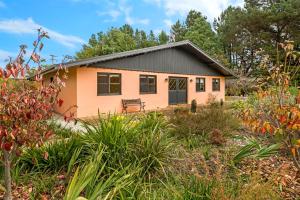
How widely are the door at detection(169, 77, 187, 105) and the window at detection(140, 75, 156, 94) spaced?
6.19 feet

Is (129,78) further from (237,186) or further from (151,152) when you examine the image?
(237,186)

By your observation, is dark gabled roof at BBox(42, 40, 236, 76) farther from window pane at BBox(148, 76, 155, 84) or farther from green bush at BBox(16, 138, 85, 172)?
green bush at BBox(16, 138, 85, 172)

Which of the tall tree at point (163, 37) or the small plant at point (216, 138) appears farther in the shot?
the tall tree at point (163, 37)

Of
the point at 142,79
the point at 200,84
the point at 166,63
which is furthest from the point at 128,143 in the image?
the point at 200,84

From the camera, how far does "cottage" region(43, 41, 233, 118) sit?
1511cm

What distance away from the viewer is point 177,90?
21391 millimetres

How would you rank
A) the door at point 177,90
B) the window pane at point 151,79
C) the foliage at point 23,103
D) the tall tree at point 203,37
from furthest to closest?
the tall tree at point 203,37, the door at point 177,90, the window pane at point 151,79, the foliage at point 23,103

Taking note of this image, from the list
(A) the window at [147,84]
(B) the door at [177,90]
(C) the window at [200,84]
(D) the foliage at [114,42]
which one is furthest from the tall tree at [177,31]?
(A) the window at [147,84]

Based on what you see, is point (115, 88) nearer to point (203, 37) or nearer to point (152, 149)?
point (152, 149)

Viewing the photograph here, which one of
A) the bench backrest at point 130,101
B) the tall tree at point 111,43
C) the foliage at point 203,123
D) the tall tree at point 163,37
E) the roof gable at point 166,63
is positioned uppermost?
the tall tree at point 163,37

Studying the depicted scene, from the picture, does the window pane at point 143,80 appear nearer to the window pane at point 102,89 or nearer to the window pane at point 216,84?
the window pane at point 102,89

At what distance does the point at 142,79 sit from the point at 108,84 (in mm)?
2963

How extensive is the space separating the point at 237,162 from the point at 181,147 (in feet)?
3.57

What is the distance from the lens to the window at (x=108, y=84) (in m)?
15.9
